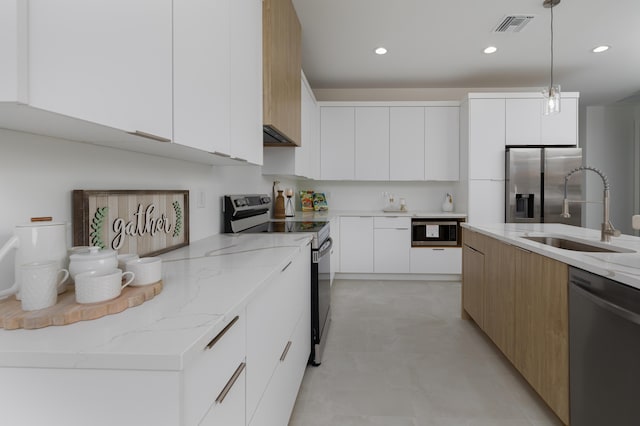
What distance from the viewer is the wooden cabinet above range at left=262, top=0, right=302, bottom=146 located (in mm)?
2070

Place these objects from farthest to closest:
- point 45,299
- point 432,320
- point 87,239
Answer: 1. point 432,320
2. point 87,239
3. point 45,299

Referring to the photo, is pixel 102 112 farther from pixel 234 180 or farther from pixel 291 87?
pixel 291 87

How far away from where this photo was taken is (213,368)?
770 mm

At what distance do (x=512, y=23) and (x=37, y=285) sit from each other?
381 cm

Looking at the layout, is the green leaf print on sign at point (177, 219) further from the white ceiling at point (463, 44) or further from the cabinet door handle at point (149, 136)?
the white ceiling at point (463, 44)

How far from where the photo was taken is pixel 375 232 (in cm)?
447

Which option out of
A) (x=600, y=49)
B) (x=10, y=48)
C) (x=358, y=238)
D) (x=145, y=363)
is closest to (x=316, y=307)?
(x=145, y=363)

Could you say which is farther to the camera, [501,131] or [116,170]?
[501,131]

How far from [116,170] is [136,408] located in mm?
1010

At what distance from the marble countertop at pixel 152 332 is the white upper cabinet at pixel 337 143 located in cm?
368

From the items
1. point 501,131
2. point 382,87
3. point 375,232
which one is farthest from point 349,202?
point 501,131

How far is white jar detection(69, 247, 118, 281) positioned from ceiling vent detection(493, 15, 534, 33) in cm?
353

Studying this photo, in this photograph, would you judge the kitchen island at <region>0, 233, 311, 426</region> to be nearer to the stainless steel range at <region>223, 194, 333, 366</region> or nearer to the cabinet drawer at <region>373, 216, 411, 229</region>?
the stainless steel range at <region>223, 194, 333, 366</region>

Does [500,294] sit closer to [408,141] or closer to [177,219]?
[177,219]
